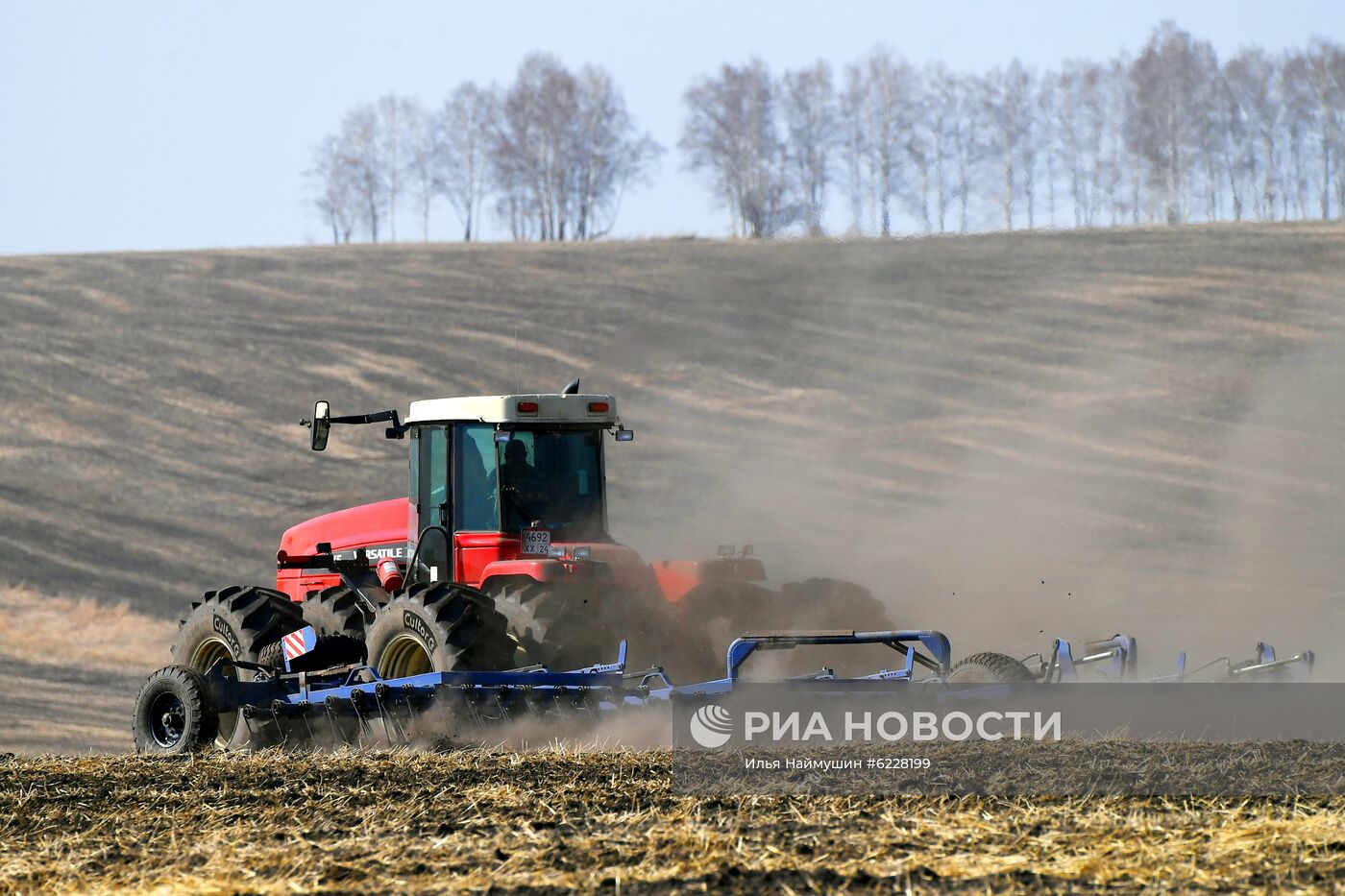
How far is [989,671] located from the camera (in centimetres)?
896

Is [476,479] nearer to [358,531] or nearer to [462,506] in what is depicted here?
[462,506]

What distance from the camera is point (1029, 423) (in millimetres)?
31156

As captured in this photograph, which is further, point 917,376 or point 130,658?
point 917,376

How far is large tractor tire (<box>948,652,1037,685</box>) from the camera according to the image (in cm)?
889

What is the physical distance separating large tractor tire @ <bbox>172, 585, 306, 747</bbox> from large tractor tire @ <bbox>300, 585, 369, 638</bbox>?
11.9 inches

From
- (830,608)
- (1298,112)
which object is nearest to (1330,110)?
(1298,112)

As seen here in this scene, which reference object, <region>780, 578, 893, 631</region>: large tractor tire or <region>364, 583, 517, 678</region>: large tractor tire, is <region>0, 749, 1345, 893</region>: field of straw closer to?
<region>364, 583, 517, 678</region>: large tractor tire

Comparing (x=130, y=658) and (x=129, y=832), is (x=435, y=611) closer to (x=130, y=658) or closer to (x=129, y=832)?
(x=129, y=832)

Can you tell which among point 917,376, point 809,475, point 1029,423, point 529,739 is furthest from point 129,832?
point 917,376

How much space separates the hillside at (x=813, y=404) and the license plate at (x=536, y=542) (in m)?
4.81

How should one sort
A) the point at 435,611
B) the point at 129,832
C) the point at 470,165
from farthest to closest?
the point at 470,165
the point at 435,611
the point at 129,832

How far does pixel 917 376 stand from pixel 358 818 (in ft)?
94.4

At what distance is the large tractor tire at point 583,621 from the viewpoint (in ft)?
33.1

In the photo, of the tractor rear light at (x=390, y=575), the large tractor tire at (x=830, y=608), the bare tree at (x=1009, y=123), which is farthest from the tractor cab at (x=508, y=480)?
the bare tree at (x=1009, y=123)
